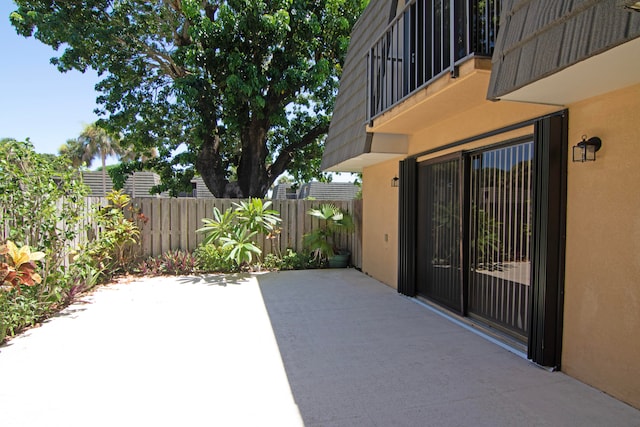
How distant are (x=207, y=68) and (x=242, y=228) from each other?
4.79m

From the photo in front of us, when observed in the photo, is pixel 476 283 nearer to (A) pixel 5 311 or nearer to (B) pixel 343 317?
(B) pixel 343 317

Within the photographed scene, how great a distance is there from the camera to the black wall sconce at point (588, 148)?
2848mm

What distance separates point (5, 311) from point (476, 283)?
17.5 ft

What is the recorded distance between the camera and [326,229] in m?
8.67

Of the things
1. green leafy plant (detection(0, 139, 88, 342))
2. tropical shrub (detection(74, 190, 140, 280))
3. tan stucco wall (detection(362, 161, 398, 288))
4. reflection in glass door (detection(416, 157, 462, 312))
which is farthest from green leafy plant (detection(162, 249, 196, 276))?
reflection in glass door (detection(416, 157, 462, 312))

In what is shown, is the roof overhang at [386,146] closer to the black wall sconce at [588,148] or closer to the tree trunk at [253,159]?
the black wall sconce at [588,148]

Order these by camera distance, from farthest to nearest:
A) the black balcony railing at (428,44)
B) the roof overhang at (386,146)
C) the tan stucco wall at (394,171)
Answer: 1. the roof overhang at (386,146)
2. the tan stucco wall at (394,171)
3. the black balcony railing at (428,44)

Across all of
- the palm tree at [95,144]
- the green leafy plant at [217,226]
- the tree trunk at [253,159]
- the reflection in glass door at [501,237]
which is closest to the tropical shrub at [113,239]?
the green leafy plant at [217,226]

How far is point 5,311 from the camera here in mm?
3869

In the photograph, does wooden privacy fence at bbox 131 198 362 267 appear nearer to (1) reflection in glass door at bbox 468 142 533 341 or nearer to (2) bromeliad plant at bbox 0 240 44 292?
(1) reflection in glass door at bbox 468 142 533 341

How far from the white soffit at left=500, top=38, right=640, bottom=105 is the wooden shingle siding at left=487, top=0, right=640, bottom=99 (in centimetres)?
13

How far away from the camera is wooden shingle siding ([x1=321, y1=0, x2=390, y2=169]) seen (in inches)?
235

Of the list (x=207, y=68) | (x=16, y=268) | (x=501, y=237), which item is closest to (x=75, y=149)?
(x=207, y=68)

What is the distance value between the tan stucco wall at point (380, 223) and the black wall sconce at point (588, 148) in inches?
142
